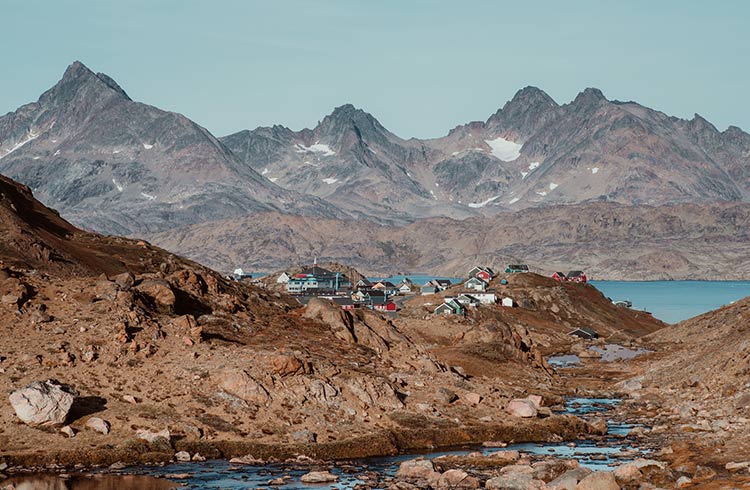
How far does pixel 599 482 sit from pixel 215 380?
92.7 ft

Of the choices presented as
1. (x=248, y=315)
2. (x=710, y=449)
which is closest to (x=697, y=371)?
(x=710, y=449)

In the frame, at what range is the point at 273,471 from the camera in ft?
184

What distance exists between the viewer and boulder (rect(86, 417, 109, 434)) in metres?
58.0

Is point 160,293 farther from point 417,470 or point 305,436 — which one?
point 417,470

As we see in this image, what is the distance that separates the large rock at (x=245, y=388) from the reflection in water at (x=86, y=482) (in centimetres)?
1258

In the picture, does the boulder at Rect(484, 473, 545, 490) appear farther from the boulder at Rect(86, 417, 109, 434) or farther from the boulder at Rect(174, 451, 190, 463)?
the boulder at Rect(86, 417, 109, 434)

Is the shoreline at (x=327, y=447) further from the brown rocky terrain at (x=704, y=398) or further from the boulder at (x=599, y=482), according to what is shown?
the boulder at (x=599, y=482)

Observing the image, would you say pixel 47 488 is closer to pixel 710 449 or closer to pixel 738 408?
pixel 710 449

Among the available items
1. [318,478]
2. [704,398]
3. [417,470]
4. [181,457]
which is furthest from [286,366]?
[704,398]

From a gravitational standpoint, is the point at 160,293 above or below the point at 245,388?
above

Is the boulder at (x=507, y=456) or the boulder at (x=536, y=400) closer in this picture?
the boulder at (x=507, y=456)

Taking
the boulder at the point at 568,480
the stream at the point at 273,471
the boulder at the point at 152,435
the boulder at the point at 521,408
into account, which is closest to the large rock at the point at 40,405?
the boulder at the point at 152,435

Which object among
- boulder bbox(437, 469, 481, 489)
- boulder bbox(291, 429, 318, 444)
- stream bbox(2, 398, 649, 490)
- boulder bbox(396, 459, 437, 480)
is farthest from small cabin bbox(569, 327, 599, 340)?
boulder bbox(437, 469, 481, 489)

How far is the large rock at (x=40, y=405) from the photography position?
186 feet
